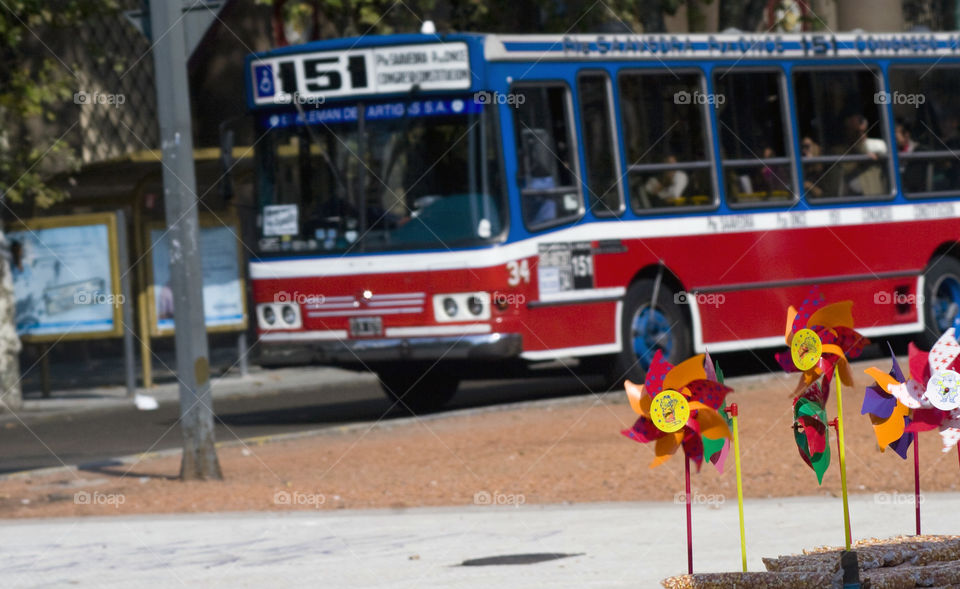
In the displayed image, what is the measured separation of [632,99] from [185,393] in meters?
5.70

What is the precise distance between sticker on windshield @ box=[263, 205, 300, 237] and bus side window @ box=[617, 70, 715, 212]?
3007 mm

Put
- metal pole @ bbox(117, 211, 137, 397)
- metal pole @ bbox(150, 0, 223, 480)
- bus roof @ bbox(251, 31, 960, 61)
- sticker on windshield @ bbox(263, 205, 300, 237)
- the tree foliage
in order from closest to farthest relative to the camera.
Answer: metal pole @ bbox(150, 0, 223, 480) < bus roof @ bbox(251, 31, 960, 61) < sticker on windshield @ bbox(263, 205, 300, 237) < the tree foliage < metal pole @ bbox(117, 211, 137, 397)

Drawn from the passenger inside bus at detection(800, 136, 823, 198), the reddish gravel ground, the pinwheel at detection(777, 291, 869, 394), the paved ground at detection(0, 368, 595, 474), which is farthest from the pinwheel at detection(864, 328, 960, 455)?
the passenger inside bus at detection(800, 136, 823, 198)

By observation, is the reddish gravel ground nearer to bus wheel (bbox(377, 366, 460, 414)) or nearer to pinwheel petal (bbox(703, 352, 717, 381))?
bus wheel (bbox(377, 366, 460, 414))

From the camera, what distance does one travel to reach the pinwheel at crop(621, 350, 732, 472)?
203 inches

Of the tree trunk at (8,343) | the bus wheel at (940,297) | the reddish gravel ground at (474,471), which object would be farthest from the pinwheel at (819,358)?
the tree trunk at (8,343)

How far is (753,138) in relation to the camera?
1619 centimetres

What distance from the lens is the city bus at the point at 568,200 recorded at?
14.2 metres

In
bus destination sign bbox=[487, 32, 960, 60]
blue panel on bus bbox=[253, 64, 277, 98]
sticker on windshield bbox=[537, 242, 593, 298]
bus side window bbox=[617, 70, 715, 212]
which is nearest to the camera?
sticker on windshield bbox=[537, 242, 593, 298]

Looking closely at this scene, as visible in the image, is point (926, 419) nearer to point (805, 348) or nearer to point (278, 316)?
point (805, 348)

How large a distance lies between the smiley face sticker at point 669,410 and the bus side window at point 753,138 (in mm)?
10871

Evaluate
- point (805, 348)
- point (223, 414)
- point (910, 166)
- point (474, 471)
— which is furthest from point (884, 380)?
point (910, 166)

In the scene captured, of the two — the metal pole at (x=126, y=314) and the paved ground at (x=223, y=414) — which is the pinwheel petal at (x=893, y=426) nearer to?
the paved ground at (x=223, y=414)

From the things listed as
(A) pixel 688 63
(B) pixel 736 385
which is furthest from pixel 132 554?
(A) pixel 688 63
